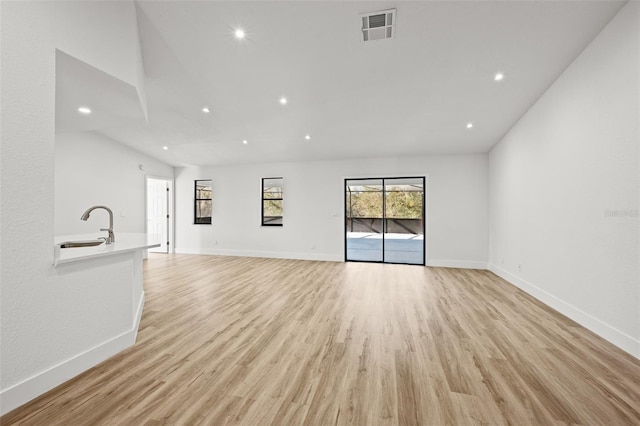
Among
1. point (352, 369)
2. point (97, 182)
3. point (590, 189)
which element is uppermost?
point (97, 182)

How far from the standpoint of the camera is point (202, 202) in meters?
7.61

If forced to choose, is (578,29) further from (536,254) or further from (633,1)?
(536,254)

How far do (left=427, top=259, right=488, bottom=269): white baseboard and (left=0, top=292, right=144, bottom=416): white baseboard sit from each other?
5615 mm

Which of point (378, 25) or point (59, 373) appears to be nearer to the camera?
point (59, 373)

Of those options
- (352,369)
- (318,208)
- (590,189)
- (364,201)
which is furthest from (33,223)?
(364,201)

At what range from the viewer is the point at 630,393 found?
5.39 ft

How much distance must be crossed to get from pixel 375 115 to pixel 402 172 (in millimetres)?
2242

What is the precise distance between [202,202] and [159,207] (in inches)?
49.1

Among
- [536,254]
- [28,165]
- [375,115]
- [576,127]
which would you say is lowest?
[536,254]

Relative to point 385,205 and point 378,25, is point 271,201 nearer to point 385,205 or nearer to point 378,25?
point 385,205

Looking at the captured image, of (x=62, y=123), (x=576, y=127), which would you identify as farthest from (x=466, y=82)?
(x=62, y=123)

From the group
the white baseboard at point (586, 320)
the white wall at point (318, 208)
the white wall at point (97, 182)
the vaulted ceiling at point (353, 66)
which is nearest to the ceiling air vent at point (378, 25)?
the vaulted ceiling at point (353, 66)

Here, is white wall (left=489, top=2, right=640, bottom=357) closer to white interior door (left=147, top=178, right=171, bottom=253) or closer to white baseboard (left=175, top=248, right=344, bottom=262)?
white baseboard (left=175, top=248, right=344, bottom=262)

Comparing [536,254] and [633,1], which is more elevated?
[633,1]
